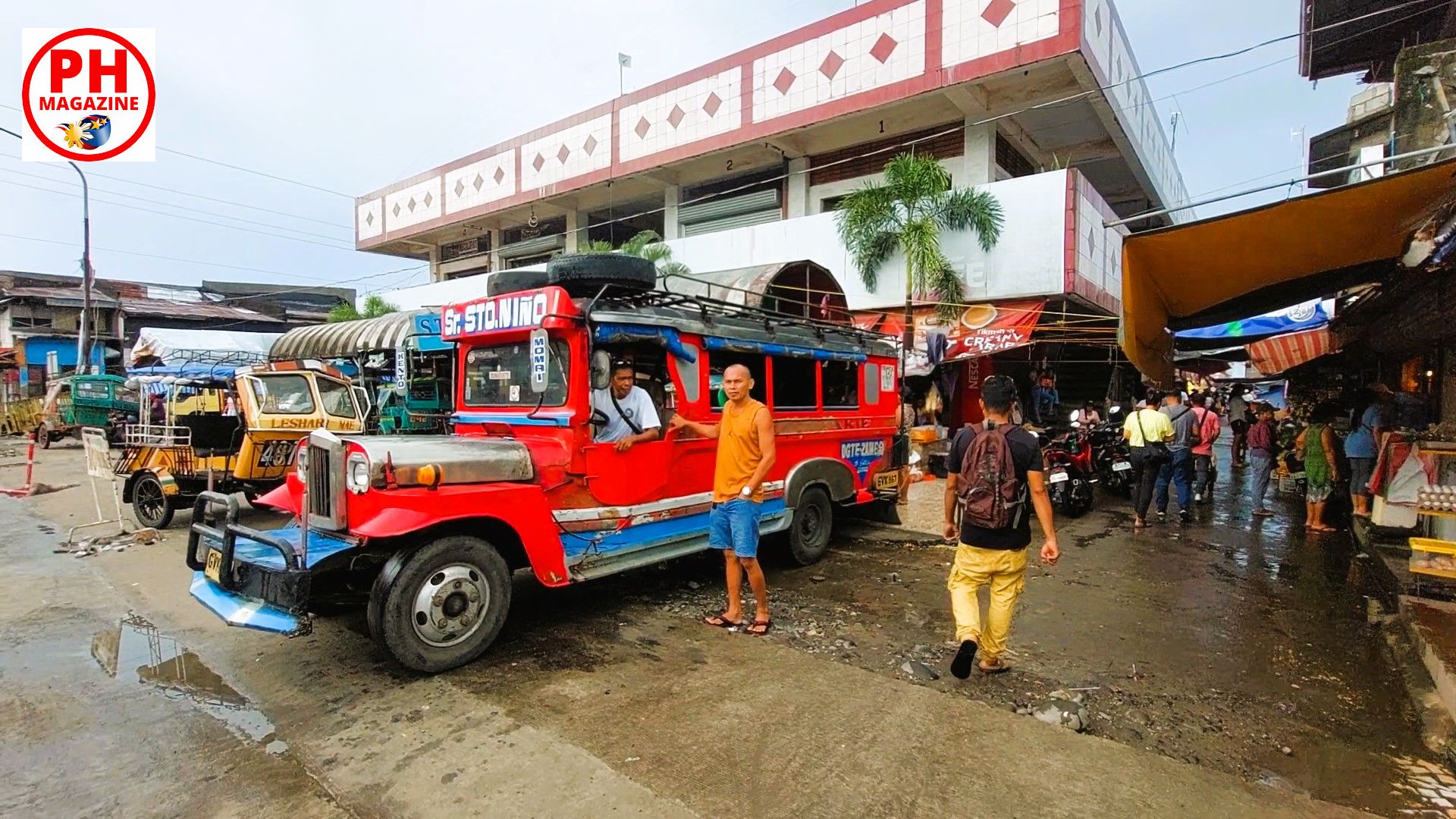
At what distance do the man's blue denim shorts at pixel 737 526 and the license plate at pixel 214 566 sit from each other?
2.90 m

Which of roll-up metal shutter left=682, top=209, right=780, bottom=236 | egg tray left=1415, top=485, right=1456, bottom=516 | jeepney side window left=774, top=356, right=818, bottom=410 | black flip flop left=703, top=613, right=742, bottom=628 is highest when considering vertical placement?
roll-up metal shutter left=682, top=209, right=780, bottom=236

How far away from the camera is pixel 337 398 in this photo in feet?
32.4

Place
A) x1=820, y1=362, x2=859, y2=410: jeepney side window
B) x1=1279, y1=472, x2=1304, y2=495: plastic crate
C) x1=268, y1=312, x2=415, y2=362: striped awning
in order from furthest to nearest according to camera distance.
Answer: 1. x1=268, y1=312, x2=415, y2=362: striped awning
2. x1=1279, y1=472, x2=1304, y2=495: plastic crate
3. x1=820, y1=362, x2=859, y2=410: jeepney side window

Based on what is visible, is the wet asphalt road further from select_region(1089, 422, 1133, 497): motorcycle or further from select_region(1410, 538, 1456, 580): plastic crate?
select_region(1089, 422, 1133, 497): motorcycle

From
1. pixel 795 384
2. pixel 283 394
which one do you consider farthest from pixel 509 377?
pixel 283 394

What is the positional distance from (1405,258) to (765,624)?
4.47 metres

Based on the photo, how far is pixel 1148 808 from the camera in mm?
2723

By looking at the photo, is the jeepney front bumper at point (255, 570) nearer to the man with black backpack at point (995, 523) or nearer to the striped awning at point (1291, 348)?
the man with black backpack at point (995, 523)

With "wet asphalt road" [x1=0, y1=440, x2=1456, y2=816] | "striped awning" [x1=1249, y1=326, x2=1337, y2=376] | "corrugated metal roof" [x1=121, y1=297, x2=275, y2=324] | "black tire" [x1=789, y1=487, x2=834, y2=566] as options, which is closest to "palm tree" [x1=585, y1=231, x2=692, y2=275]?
"black tire" [x1=789, y1=487, x2=834, y2=566]

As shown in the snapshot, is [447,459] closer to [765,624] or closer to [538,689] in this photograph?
[538,689]

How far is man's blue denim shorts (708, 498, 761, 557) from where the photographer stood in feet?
15.3

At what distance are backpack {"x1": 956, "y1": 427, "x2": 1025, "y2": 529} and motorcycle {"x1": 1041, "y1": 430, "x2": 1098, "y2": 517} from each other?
5.97 m

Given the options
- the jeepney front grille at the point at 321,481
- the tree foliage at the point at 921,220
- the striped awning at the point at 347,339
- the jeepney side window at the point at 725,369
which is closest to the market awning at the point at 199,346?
the striped awning at the point at 347,339

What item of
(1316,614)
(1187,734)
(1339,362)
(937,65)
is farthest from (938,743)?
(1339,362)
